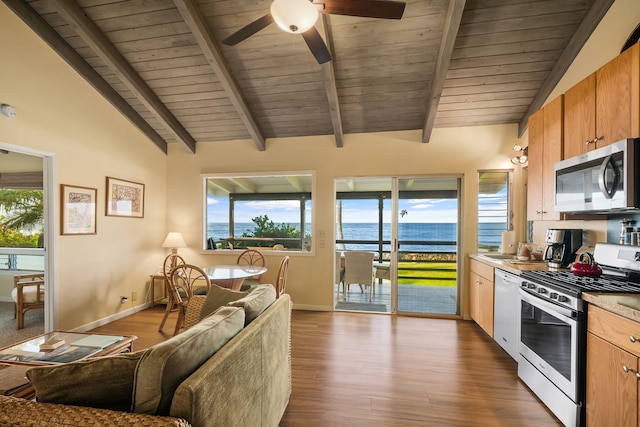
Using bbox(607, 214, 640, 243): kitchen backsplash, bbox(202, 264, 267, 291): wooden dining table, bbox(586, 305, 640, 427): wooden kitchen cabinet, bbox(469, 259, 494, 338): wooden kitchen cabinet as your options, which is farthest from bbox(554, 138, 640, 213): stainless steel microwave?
bbox(202, 264, 267, 291): wooden dining table

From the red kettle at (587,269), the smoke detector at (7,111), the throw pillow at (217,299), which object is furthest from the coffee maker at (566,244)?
the smoke detector at (7,111)

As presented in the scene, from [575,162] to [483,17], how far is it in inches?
59.8

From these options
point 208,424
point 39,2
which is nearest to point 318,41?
point 208,424

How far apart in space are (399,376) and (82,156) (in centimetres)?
416

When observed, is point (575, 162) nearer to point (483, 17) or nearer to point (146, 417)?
point (483, 17)

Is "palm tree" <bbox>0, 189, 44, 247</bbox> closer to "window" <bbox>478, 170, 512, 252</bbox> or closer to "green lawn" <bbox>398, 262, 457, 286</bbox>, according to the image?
"green lawn" <bbox>398, 262, 457, 286</bbox>

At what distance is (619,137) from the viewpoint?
6.14ft

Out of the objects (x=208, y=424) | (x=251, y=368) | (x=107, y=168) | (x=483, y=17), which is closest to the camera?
(x=208, y=424)

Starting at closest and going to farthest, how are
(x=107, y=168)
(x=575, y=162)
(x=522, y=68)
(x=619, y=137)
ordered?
(x=619, y=137), (x=575, y=162), (x=522, y=68), (x=107, y=168)

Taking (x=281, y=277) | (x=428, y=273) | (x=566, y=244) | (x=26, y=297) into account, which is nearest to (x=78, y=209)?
(x=26, y=297)

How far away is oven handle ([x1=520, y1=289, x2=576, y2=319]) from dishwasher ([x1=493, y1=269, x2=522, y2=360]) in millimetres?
178

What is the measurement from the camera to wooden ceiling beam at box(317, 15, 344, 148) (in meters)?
2.76

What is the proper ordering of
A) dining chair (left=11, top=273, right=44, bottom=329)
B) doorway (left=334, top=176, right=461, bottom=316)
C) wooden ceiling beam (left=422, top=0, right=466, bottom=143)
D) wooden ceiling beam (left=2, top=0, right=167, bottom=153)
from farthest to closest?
1. doorway (left=334, top=176, right=461, bottom=316)
2. dining chair (left=11, top=273, right=44, bottom=329)
3. wooden ceiling beam (left=2, top=0, right=167, bottom=153)
4. wooden ceiling beam (left=422, top=0, right=466, bottom=143)

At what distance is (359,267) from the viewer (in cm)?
459
